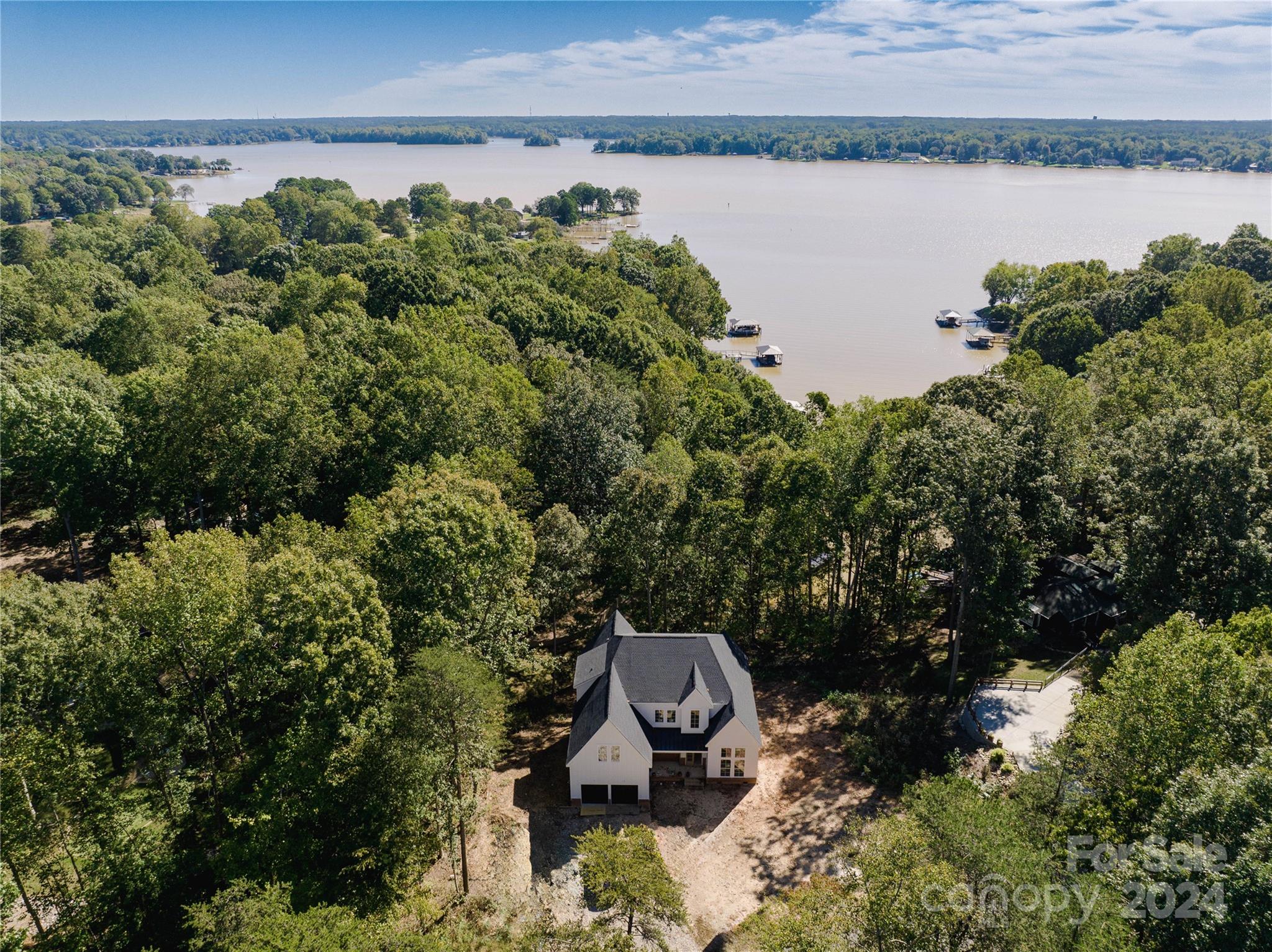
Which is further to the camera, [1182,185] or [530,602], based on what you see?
[1182,185]

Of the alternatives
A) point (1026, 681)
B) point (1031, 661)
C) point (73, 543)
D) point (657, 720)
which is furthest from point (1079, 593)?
point (73, 543)

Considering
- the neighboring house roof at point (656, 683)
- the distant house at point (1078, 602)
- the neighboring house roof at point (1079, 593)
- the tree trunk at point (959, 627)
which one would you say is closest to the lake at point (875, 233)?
the neighboring house roof at point (1079, 593)

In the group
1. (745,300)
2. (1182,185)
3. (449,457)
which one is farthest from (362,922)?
(1182,185)

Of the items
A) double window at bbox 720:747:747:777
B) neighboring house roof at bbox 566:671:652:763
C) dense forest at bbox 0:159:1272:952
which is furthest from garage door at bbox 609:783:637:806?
dense forest at bbox 0:159:1272:952

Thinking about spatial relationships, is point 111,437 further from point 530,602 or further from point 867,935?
point 867,935

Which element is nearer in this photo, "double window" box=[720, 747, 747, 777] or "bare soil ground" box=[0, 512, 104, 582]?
"double window" box=[720, 747, 747, 777]

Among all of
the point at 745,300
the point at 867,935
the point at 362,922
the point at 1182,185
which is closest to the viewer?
the point at 867,935

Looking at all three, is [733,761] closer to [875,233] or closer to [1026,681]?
[1026,681]

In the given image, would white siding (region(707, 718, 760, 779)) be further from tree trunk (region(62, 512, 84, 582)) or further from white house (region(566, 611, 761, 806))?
tree trunk (region(62, 512, 84, 582))
